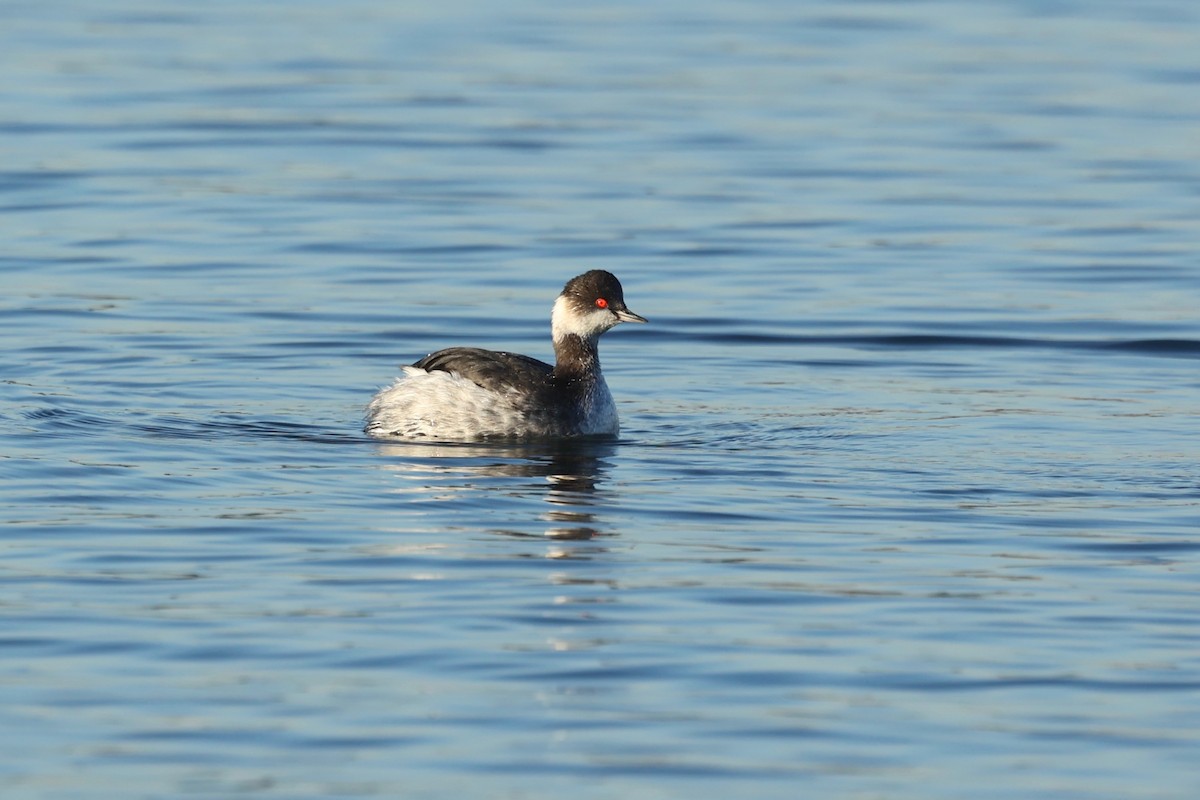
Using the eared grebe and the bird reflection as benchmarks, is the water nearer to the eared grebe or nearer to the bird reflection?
the bird reflection

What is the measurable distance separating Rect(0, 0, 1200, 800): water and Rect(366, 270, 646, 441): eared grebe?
212 mm

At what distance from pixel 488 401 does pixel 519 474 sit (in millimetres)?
937

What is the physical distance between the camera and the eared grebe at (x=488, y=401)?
538 inches

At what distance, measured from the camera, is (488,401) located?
538 inches

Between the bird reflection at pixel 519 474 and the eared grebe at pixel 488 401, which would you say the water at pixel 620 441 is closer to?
the bird reflection at pixel 519 474

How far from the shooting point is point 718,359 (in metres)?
16.2

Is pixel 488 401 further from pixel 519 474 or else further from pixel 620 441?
pixel 519 474

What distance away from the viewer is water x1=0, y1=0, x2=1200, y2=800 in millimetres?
8234

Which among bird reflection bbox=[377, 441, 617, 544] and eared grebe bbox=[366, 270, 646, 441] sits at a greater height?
eared grebe bbox=[366, 270, 646, 441]

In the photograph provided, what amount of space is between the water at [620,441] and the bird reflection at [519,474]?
0.16ft

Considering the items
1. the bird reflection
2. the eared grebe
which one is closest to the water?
the bird reflection

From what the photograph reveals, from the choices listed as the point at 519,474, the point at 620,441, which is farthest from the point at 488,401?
the point at 519,474

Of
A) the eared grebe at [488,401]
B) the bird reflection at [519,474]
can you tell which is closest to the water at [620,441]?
the bird reflection at [519,474]

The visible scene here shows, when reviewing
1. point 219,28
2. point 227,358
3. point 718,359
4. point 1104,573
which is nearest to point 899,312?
point 718,359
